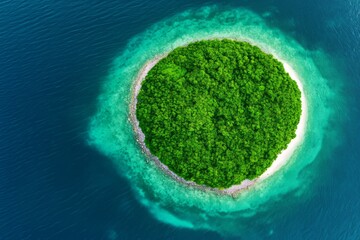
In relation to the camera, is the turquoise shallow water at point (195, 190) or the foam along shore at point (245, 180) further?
the foam along shore at point (245, 180)

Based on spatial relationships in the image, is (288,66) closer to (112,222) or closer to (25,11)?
(112,222)

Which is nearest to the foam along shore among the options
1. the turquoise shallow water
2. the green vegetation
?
the turquoise shallow water

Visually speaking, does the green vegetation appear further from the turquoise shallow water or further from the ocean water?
the ocean water

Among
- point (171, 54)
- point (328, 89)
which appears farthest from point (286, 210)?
point (171, 54)

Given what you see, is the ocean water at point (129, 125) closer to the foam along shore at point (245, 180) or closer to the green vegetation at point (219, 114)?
the foam along shore at point (245, 180)

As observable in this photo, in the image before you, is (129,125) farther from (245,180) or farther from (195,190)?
(245,180)

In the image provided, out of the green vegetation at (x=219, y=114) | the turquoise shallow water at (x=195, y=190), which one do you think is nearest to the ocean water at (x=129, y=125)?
the turquoise shallow water at (x=195, y=190)

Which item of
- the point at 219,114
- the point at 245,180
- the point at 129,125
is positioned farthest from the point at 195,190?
the point at 129,125
